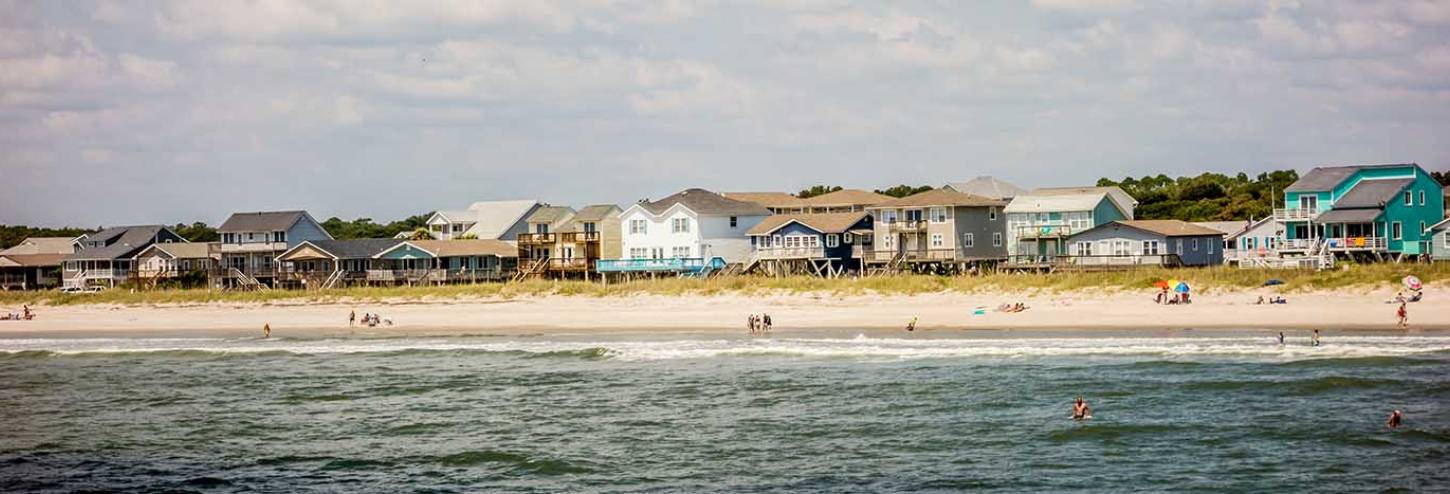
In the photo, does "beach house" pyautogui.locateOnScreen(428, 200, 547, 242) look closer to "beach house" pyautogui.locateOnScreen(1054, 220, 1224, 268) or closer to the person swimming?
"beach house" pyautogui.locateOnScreen(1054, 220, 1224, 268)

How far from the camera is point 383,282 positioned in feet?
259

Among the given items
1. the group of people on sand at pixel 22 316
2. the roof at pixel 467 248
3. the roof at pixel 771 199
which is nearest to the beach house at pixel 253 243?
the roof at pixel 467 248

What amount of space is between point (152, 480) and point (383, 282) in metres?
52.6

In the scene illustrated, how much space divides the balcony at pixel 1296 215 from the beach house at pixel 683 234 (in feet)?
88.3

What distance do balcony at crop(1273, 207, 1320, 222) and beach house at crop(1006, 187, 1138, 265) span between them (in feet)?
29.6

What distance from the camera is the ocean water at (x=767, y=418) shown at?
26016 millimetres

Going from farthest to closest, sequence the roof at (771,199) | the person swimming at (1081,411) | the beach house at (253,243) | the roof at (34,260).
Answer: the roof at (34,260) → the roof at (771,199) → the beach house at (253,243) → the person swimming at (1081,411)

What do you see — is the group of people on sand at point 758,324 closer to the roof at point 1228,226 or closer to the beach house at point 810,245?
the beach house at point 810,245

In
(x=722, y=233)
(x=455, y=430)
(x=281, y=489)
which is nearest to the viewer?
(x=281, y=489)

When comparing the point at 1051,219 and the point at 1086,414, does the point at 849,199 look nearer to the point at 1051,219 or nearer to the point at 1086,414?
the point at 1051,219

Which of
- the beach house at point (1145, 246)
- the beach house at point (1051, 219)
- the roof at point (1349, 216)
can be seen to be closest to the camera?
the roof at point (1349, 216)

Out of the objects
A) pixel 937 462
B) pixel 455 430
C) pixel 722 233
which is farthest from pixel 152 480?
pixel 722 233

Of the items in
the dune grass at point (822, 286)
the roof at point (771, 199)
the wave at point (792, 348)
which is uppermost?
the roof at point (771, 199)

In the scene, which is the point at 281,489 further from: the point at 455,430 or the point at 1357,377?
the point at 1357,377
